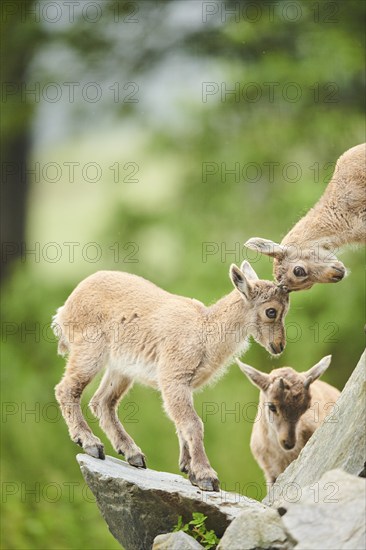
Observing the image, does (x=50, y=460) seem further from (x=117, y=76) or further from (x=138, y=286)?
(x=138, y=286)

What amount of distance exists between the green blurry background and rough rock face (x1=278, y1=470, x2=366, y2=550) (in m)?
8.98

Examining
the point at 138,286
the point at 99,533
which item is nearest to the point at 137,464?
the point at 138,286

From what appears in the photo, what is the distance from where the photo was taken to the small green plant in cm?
776

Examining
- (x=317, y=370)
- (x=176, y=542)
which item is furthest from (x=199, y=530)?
(x=317, y=370)

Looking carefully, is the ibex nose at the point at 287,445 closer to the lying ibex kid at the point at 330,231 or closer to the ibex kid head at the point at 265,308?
the ibex kid head at the point at 265,308

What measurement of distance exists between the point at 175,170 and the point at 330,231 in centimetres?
992

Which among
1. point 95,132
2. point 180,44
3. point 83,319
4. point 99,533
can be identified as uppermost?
point 180,44

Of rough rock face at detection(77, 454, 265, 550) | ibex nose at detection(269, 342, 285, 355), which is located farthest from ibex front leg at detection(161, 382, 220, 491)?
ibex nose at detection(269, 342, 285, 355)

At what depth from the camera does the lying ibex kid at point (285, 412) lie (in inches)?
384

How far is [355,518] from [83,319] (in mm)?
3709

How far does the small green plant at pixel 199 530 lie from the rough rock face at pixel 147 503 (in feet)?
0.21

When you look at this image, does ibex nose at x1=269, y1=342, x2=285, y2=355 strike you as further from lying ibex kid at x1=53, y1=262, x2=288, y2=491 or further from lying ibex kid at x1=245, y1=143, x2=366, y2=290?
lying ibex kid at x1=245, y1=143, x2=366, y2=290

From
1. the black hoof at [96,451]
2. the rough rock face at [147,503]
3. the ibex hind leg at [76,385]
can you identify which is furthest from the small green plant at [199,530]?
the ibex hind leg at [76,385]

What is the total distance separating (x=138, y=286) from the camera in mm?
9625
